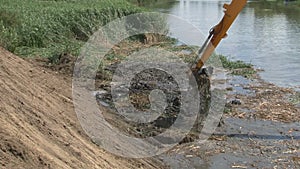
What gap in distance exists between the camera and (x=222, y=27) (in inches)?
328

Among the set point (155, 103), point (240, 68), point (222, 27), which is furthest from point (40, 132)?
point (240, 68)

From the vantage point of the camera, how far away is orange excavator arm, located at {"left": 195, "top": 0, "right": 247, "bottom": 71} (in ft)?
26.5

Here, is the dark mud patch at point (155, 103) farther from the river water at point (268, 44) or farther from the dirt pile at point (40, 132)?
the river water at point (268, 44)

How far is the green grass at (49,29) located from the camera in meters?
13.4

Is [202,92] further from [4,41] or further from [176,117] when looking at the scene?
[4,41]

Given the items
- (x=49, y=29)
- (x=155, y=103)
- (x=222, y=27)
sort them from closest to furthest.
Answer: (x=222, y=27), (x=155, y=103), (x=49, y=29)

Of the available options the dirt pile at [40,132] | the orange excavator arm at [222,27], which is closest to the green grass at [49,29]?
the dirt pile at [40,132]

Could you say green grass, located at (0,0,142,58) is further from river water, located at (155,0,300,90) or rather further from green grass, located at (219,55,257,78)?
river water, located at (155,0,300,90)

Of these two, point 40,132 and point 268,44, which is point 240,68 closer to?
point 268,44

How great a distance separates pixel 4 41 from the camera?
1187cm

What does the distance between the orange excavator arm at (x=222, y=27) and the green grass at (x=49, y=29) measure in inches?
217

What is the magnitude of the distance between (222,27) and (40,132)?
4.34 metres

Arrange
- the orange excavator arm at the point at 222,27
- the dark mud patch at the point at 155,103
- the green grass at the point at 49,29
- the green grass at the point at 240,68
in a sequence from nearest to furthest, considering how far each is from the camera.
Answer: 1. the dark mud patch at the point at 155,103
2. the orange excavator arm at the point at 222,27
3. the green grass at the point at 49,29
4. the green grass at the point at 240,68

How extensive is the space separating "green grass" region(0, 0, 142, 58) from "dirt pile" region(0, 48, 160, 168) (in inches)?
189
